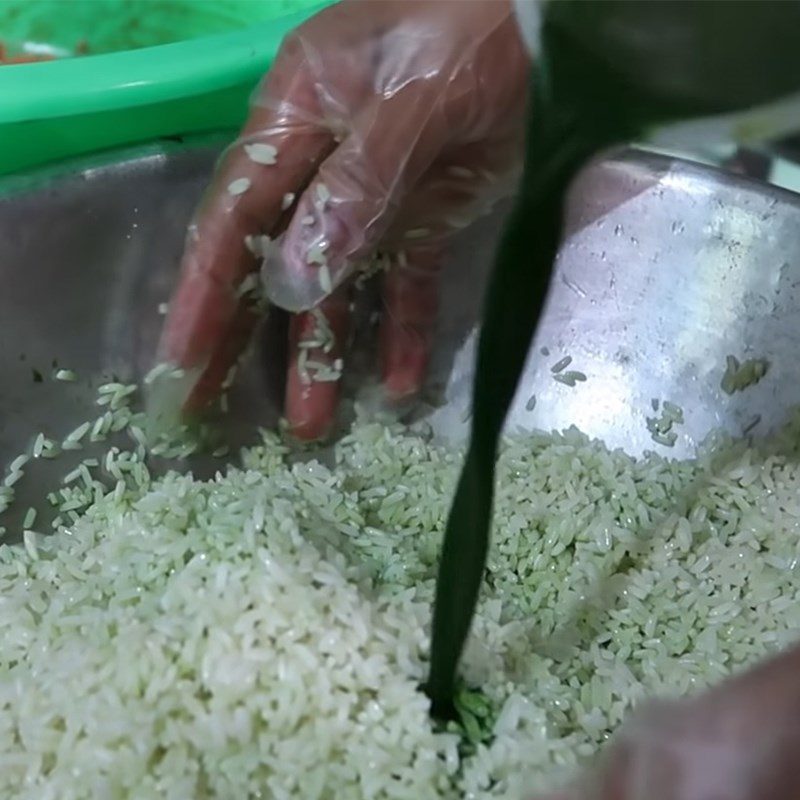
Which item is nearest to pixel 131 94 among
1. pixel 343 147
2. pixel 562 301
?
pixel 343 147

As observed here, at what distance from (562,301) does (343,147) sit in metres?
0.30

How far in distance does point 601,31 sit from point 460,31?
307 mm

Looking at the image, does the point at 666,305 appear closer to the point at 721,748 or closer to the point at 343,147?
the point at 343,147

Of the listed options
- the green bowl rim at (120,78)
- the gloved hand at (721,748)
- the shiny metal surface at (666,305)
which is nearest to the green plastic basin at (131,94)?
the green bowl rim at (120,78)

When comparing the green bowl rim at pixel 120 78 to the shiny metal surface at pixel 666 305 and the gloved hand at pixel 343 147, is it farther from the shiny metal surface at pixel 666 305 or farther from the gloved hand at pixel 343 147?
the shiny metal surface at pixel 666 305

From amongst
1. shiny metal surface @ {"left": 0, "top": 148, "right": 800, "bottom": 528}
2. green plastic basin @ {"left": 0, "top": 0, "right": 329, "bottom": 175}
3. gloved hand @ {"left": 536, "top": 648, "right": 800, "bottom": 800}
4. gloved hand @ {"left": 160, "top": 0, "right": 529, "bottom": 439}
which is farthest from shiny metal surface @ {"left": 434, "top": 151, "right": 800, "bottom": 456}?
gloved hand @ {"left": 536, "top": 648, "right": 800, "bottom": 800}

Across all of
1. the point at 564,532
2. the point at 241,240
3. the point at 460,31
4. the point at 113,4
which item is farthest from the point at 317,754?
the point at 113,4

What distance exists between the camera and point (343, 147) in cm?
98

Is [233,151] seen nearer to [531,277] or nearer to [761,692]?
[531,277]

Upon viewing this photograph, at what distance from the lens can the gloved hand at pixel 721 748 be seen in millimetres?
441

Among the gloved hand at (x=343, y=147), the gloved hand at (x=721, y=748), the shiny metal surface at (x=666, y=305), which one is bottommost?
the shiny metal surface at (x=666, y=305)

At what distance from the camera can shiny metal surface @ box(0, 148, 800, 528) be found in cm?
102

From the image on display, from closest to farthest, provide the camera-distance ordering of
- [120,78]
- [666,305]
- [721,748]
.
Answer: [721,748] < [120,78] < [666,305]

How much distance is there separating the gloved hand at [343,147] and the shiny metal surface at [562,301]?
60mm
